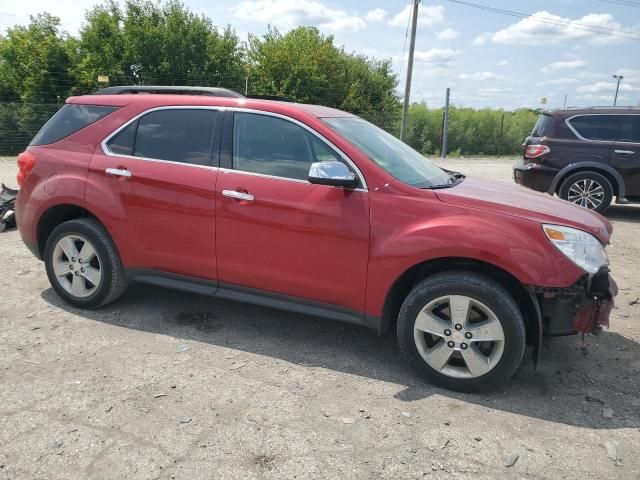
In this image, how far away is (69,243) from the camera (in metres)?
4.26

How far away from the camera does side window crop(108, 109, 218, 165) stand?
387cm

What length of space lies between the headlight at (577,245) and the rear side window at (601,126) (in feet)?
21.2

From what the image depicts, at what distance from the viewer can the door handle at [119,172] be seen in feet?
13.1

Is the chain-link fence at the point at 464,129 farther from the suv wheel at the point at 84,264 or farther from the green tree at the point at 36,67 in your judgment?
the suv wheel at the point at 84,264

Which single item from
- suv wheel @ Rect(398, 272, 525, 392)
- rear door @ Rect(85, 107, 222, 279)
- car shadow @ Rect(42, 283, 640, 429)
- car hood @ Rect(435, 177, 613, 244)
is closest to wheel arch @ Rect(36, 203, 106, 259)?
rear door @ Rect(85, 107, 222, 279)

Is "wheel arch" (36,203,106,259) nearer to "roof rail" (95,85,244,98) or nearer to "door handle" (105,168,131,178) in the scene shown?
"door handle" (105,168,131,178)

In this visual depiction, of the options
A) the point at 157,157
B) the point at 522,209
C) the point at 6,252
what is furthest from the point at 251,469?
the point at 6,252

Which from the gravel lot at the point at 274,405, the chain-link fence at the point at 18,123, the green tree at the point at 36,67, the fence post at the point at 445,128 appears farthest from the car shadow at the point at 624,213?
the green tree at the point at 36,67

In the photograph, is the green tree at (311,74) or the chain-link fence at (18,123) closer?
the chain-link fence at (18,123)

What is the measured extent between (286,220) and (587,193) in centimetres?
697

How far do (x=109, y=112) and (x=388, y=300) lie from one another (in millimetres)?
2658

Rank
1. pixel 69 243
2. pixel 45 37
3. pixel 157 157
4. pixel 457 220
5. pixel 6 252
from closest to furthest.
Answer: pixel 457 220
pixel 157 157
pixel 69 243
pixel 6 252
pixel 45 37

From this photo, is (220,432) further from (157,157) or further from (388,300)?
(157,157)

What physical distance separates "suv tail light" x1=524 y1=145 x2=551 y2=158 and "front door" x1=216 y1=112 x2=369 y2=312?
21.2 ft
